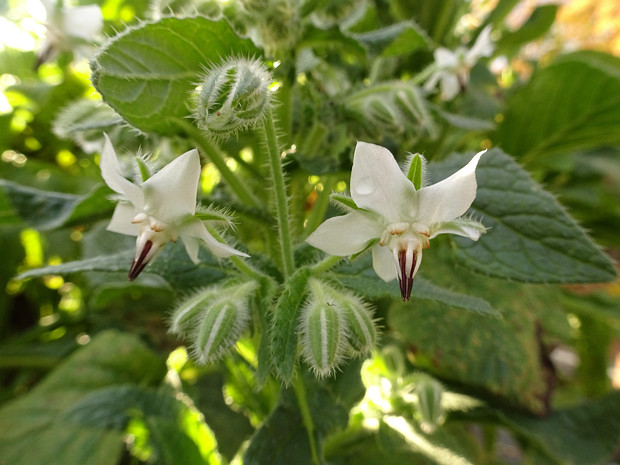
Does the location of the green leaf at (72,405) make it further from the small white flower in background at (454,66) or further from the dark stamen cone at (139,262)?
the small white flower in background at (454,66)

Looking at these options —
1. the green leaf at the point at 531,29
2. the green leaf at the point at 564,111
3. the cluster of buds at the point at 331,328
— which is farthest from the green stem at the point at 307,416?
the green leaf at the point at 531,29

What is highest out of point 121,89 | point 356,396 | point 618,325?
point 121,89

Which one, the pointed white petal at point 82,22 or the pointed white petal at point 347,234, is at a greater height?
the pointed white petal at point 82,22

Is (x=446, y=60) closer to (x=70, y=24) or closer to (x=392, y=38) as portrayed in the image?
(x=392, y=38)

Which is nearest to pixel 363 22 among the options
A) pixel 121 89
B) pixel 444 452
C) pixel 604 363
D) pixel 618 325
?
pixel 121 89

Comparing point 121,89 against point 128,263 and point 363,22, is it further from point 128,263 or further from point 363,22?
point 363,22

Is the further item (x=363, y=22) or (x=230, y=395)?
(x=363, y=22)

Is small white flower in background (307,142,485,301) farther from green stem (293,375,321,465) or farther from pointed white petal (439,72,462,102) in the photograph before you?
pointed white petal (439,72,462,102)
